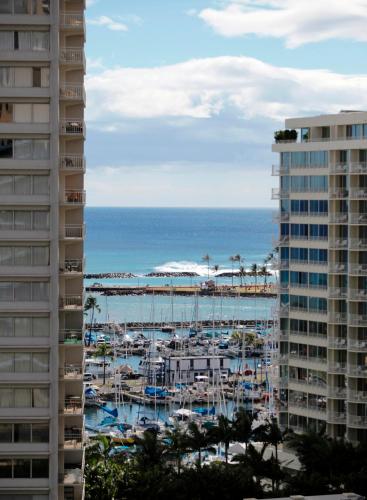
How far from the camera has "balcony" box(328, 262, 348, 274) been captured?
58.1 m

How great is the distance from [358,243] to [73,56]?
1956 centimetres

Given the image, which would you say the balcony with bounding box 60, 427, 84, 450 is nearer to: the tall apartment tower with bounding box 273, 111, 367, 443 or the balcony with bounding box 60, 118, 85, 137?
the balcony with bounding box 60, 118, 85, 137

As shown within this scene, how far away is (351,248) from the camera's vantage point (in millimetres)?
57375

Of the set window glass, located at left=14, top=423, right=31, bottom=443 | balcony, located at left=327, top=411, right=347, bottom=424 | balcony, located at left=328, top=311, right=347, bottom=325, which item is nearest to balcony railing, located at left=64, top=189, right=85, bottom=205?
window glass, located at left=14, top=423, right=31, bottom=443

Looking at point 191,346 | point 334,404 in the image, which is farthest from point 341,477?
point 191,346

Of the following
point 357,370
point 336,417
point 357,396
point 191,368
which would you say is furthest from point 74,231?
point 191,368

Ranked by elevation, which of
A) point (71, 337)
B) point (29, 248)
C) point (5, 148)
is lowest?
point (71, 337)

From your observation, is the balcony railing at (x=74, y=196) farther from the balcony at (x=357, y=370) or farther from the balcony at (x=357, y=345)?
the balcony at (x=357, y=370)

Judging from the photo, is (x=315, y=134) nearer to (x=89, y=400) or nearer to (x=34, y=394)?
(x=34, y=394)

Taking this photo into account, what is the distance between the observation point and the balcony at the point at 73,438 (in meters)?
43.8

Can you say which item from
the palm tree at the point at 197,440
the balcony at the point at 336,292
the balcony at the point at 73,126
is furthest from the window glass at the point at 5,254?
the balcony at the point at 336,292

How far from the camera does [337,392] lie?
58281 millimetres

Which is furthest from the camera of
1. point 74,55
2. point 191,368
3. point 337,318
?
point 191,368

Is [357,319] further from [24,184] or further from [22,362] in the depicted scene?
[24,184]
